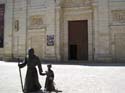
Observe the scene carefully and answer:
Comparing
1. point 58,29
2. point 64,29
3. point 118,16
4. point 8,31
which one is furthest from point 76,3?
point 8,31

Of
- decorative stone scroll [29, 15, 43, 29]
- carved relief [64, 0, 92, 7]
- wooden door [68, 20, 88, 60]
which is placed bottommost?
wooden door [68, 20, 88, 60]

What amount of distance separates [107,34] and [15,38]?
11.0 metres

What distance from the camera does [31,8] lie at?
30562mm

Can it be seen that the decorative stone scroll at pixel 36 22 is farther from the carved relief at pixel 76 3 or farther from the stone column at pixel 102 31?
the stone column at pixel 102 31

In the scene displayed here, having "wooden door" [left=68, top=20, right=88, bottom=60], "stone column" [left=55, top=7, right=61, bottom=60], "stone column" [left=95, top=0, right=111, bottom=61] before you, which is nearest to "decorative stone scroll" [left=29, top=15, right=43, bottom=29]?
"stone column" [left=55, top=7, right=61, bottom=60]

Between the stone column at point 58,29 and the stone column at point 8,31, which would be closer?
the stone column at point 58,29

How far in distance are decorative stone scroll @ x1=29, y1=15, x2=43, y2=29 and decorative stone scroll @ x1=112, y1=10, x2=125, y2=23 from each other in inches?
316

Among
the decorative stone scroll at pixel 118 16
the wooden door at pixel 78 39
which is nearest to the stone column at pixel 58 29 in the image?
the wooden door at pixel 78 39

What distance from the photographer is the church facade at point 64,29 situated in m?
26.5

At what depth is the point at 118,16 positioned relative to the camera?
2661 centimetres

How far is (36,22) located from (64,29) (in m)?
3.31

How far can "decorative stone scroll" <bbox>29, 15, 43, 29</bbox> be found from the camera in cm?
2995

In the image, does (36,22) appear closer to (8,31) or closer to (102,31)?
(8,31)

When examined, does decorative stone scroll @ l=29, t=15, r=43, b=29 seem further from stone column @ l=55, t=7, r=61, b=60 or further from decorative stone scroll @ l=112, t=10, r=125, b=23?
decorative stone scroll @ l=112, t=10, r=125, b=23
